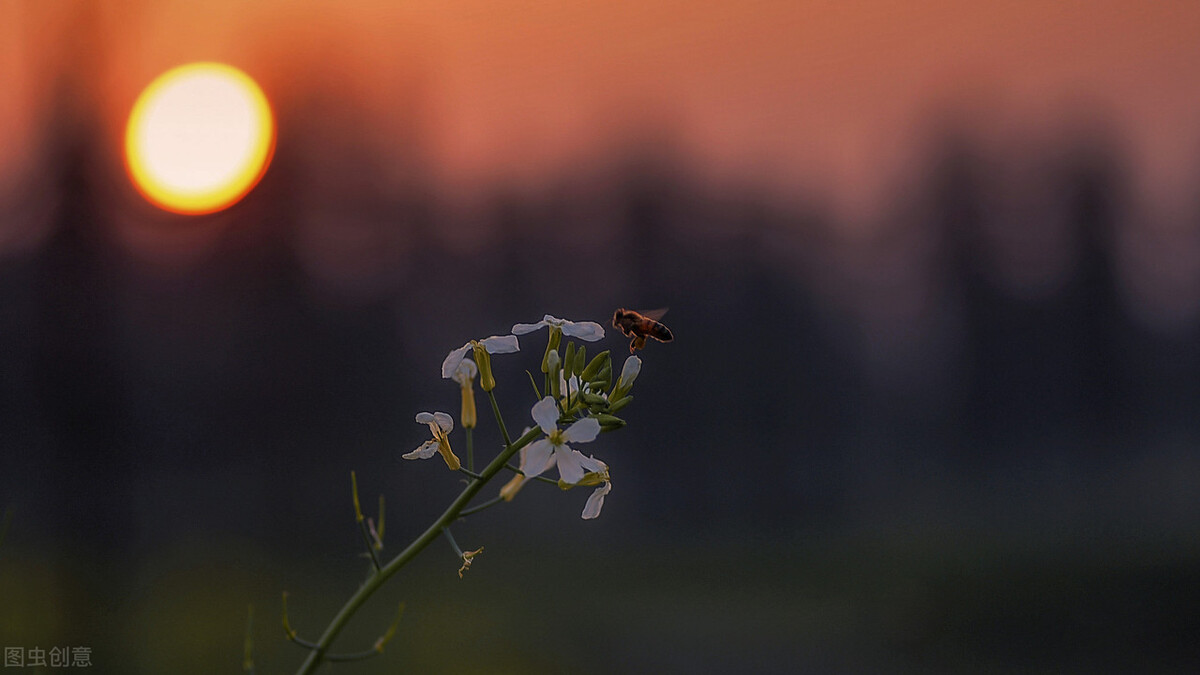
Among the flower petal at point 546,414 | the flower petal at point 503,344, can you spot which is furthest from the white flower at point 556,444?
the flower petal at point 503,344

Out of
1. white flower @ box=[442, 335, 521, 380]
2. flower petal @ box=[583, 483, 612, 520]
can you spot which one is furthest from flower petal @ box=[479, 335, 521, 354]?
flower petal @ box=[583, 483, 612, 520]

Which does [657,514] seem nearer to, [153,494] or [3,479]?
[153,494]

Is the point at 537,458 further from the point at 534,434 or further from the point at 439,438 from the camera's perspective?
the point at 439,438

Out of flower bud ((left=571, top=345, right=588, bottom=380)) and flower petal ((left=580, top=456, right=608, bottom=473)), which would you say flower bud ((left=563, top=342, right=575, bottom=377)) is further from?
flower petal ((left=580, top=456, right=608, bottom=473))

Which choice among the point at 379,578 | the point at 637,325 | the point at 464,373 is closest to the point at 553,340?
the point at 464,373

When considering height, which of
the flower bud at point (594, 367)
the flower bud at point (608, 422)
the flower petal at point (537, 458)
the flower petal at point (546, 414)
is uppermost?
the flower bud at point (594, 367)

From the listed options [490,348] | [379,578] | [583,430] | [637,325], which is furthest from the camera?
[637,325]

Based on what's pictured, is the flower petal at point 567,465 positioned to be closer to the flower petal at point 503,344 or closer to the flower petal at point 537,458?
the flower petal at point 537,458
